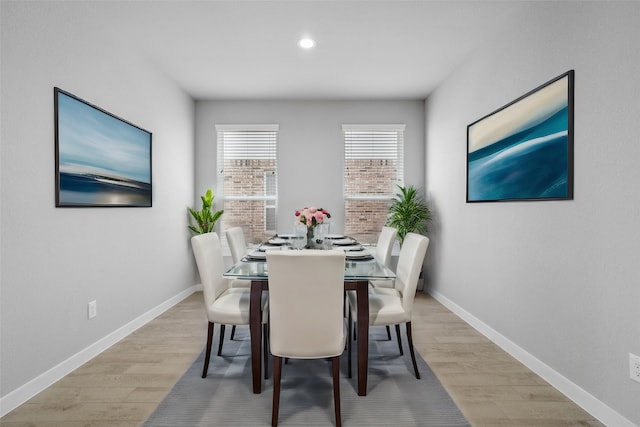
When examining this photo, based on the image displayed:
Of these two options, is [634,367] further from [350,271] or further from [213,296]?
[213,296]

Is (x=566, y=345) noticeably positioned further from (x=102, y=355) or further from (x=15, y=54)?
(x=15, y=54)

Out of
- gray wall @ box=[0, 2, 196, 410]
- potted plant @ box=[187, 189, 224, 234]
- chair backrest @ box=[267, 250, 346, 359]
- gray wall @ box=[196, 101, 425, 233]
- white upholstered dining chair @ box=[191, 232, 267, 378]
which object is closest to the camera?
chair backrest @ box=[267, 250, 346, 359]

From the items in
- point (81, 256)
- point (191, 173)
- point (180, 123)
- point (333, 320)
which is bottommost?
point (333, 320)

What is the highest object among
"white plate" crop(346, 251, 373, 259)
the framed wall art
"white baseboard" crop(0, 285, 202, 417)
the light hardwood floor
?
the framed wall art

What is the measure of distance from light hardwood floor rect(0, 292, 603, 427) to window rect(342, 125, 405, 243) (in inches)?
82.8

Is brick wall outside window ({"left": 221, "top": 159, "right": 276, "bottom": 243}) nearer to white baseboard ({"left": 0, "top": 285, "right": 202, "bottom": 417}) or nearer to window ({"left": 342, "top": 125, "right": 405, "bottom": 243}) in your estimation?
window ({"left": 342, "top": 125, "right": 405, "bottom": 243})

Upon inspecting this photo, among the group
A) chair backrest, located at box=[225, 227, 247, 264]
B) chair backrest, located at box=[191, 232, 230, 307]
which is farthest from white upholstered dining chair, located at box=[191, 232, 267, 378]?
chair backrest, located at box=[225, 227, 247, 264]

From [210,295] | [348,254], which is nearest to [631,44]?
[348,254]

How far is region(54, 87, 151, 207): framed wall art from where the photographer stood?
2490 millimetres

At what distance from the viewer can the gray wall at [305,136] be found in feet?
16.9

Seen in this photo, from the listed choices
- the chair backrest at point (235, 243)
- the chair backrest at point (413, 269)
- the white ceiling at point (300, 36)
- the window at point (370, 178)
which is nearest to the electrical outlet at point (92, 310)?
the chair backrest at point (235, 243)

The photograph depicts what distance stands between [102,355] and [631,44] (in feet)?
13.2

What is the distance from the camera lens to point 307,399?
7.11ft

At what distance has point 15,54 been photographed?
2096 millimetres
